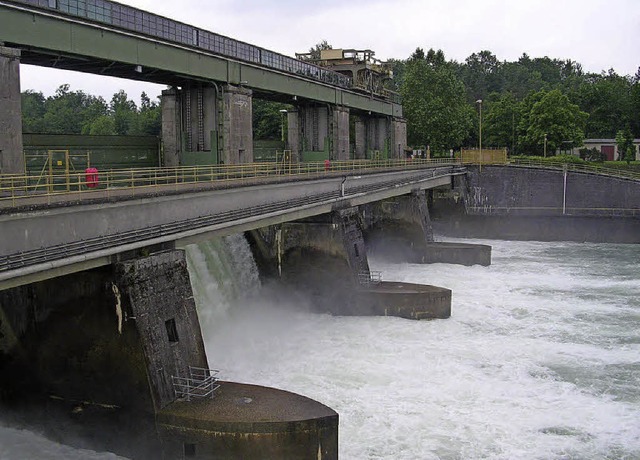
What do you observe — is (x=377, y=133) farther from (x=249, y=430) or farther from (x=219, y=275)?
(x=249, y=430)

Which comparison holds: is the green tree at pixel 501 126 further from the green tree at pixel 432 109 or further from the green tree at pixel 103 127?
the green tree at pixel 103 127

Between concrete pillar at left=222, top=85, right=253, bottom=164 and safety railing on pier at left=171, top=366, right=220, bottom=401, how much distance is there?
17283mm

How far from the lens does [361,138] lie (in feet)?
210

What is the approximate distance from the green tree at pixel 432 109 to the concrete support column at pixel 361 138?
21.1 meters

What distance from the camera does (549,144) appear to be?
3467 inches

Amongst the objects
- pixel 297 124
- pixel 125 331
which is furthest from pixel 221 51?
pixel 125 331

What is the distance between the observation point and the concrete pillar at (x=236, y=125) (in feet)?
110

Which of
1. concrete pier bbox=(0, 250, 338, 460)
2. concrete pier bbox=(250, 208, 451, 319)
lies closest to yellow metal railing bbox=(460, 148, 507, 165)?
concrete pier bbox=(250, 208, 451, 319)

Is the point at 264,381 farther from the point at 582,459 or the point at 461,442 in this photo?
the point at 582,459

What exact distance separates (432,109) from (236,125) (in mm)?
53455

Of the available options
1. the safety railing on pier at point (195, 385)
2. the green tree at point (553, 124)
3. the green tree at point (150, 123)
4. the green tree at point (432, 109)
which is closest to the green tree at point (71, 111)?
the green tree at point (150, 123)

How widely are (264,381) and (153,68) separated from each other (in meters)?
14.4

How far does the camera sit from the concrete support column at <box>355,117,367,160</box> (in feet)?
208

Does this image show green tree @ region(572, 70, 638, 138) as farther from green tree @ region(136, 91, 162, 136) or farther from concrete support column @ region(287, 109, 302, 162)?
concrete support column @ region(287, 109, 302, 162)
